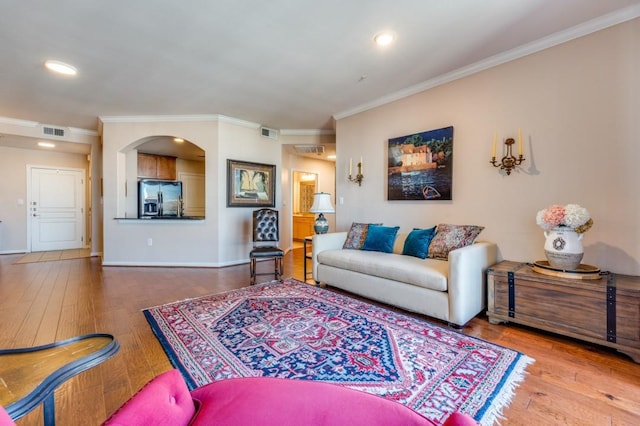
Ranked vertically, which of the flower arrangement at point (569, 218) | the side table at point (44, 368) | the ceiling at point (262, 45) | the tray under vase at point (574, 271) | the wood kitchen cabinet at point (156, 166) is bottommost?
the side table at point (44, 368)

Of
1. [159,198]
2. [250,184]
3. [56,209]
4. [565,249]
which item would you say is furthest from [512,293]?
[56,209]

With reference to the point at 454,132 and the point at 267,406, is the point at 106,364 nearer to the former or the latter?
the point at 267,406

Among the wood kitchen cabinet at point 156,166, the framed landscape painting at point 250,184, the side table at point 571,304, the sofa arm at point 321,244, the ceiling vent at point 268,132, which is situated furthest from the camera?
the wood kitchen cabinet at point 156,166

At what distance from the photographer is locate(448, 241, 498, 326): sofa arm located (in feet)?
7.59

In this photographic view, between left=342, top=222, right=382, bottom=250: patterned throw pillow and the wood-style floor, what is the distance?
4.38 feet

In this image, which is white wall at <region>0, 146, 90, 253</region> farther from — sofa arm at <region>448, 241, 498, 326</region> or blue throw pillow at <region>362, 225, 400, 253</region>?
sofa arm at <region>448, 241, 498, 326</region>

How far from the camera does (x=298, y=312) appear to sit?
2691mm

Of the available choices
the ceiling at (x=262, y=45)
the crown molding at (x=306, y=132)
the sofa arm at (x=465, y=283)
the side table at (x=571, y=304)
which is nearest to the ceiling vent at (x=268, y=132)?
the crown molding at (x=306, y=132)

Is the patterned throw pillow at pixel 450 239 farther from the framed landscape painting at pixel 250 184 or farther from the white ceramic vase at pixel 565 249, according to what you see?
the framed landscape painting at pixel 250 184

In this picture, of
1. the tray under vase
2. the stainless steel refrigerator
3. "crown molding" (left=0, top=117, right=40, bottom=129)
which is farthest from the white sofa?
"crown molding" (left=0, top=117, right=40, bottom=129)

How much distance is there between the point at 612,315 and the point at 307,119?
4.37m

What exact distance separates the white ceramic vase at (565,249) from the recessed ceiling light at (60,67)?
4839mm

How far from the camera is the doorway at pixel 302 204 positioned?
8.09m

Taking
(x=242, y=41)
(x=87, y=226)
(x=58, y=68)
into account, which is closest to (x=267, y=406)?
(x=242, y=41)
